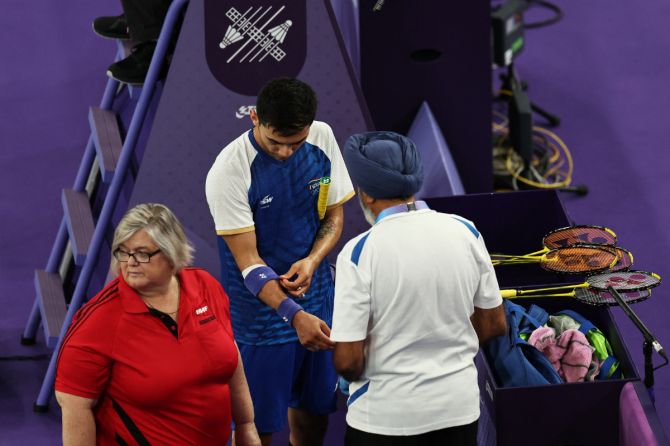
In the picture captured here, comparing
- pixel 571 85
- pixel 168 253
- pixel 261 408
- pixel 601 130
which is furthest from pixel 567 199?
pixel 168 253

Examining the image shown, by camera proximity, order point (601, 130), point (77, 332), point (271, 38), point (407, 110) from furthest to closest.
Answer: point (601, 130)
point (407, 110)
point (271, 38)
point (77, 332)

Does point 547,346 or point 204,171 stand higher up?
point 204,171

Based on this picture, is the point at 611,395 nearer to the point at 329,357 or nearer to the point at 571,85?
the point at 329,357

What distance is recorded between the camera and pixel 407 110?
684cm

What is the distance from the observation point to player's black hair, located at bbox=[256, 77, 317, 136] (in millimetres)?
4152

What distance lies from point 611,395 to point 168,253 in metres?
1.77

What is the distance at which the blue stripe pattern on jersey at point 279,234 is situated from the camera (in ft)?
14.7

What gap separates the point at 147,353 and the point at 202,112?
1.83 m

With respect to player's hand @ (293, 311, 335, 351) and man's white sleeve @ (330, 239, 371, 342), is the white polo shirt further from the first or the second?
player's hand @ (293, 311, 335, 351)

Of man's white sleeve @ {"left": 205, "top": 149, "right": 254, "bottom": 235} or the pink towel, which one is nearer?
man's white sleeve @ {"left": 205, "top": 149, "right": 254, "bottom": 235}

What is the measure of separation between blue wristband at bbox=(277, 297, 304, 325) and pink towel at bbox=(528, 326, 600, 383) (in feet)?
3.57

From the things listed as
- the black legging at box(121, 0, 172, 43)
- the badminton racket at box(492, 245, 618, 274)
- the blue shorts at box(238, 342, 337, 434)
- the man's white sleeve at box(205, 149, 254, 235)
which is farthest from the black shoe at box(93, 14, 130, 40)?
the badminton racket at box(492, 245, 618, 274)

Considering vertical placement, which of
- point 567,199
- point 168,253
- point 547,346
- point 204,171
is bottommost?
point 567,199

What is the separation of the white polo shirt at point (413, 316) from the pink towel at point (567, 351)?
1182 millimetres
